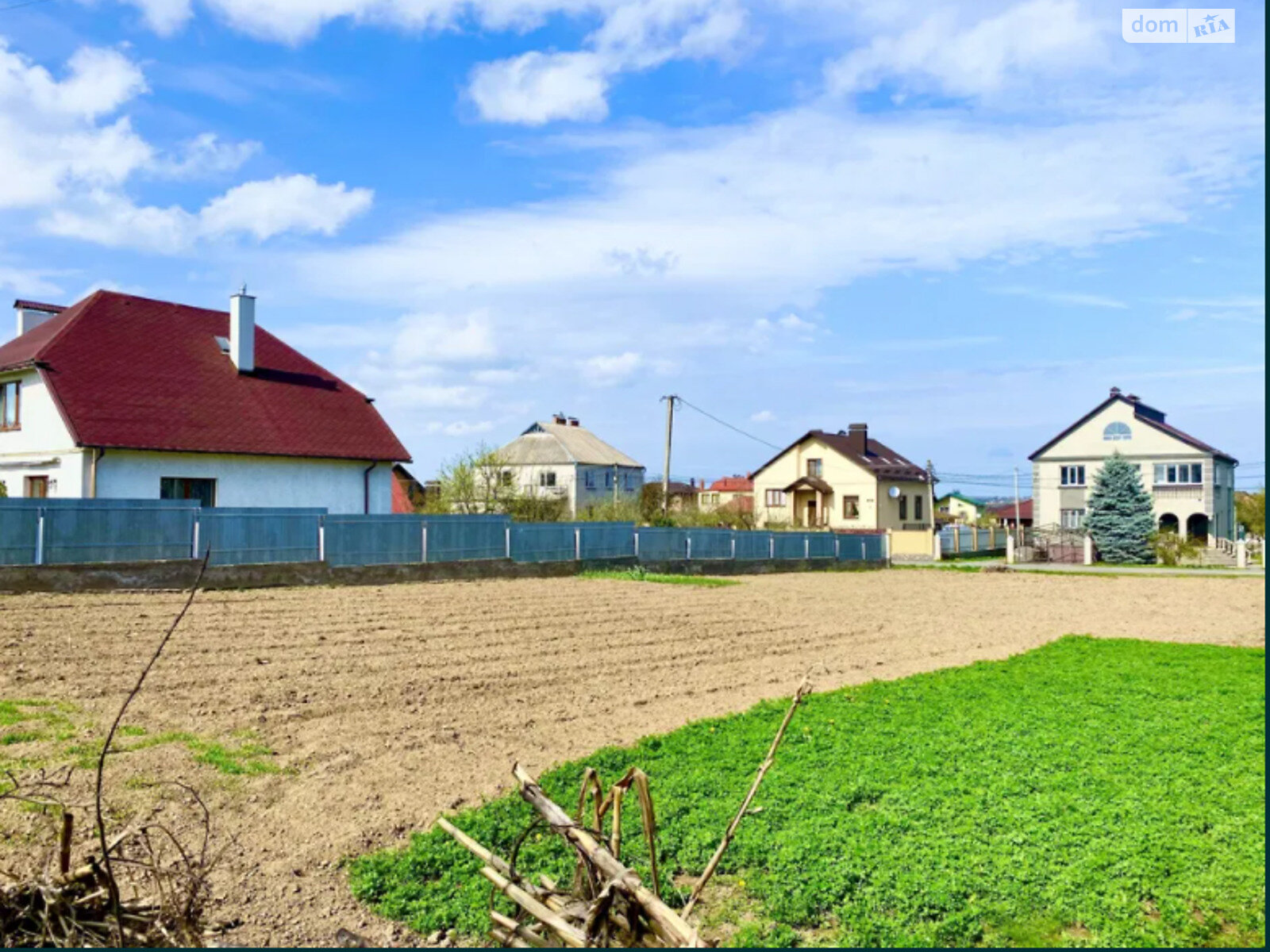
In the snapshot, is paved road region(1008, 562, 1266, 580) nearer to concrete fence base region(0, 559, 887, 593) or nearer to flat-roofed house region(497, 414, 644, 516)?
→ concrete fence base region(0, 559, 887, 593)

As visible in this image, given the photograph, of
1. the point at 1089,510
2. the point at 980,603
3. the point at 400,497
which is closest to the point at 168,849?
the point at 980,603

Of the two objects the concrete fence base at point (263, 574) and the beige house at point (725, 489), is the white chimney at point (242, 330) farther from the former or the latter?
the beige house at point (725, 489)

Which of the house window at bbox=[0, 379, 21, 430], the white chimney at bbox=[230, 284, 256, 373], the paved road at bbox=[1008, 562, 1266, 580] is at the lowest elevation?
the paved road at bbox=[1008, 562, 1266, 580]

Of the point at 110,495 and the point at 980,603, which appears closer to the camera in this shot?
the point at 980,603

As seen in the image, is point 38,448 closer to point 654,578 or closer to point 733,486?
point 654,578

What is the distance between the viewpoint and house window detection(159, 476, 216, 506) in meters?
25.6

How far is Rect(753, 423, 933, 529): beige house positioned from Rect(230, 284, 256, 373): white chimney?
103 ft

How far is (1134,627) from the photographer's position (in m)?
17.8

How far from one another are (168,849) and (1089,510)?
46.7 metres

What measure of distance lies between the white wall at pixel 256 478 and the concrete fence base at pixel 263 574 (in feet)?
14.6

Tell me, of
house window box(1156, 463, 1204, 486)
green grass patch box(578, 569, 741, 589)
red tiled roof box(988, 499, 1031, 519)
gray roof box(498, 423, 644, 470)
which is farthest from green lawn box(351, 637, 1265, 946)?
red tiled roof box(988, 499, 1031, 519)

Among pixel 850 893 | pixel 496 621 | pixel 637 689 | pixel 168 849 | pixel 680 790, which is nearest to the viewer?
pixel 850 893

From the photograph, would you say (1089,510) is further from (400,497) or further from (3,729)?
(3,729)


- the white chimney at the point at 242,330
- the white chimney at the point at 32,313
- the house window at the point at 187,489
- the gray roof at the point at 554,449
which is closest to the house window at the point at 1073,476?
the gray roof at the point at 554,449
